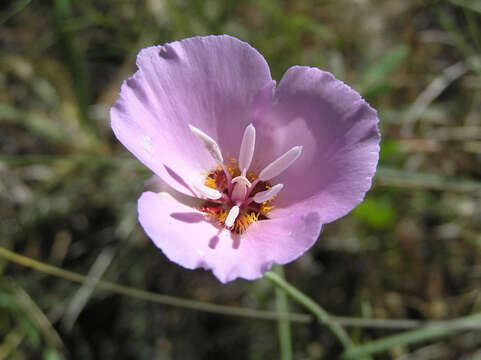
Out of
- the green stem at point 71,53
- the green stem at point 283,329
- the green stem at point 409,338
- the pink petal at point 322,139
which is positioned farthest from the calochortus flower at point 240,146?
the green stem at point 71,53

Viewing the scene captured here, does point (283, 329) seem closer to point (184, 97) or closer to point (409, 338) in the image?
point (409, 338)

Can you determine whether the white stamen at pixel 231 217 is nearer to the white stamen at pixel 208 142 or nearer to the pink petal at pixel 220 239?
the pink petal at pixel 220 239

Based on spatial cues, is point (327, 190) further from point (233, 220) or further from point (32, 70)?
point (32, 70)

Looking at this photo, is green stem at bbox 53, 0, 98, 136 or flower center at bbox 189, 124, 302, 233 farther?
green stem at bbox 53, 0, 98, 136

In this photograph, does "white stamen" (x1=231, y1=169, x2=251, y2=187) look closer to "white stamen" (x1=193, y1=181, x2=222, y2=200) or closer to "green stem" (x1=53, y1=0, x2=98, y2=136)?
"white stamen" (x1=193, y1=181, x2=222, y2=200)

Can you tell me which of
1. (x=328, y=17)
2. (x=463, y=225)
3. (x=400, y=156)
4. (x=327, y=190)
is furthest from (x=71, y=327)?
(x=328, y=17)

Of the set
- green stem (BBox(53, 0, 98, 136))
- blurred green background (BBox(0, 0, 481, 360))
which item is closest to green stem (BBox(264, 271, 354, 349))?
blurred green background (BBox(0, 0, 481, 360))
